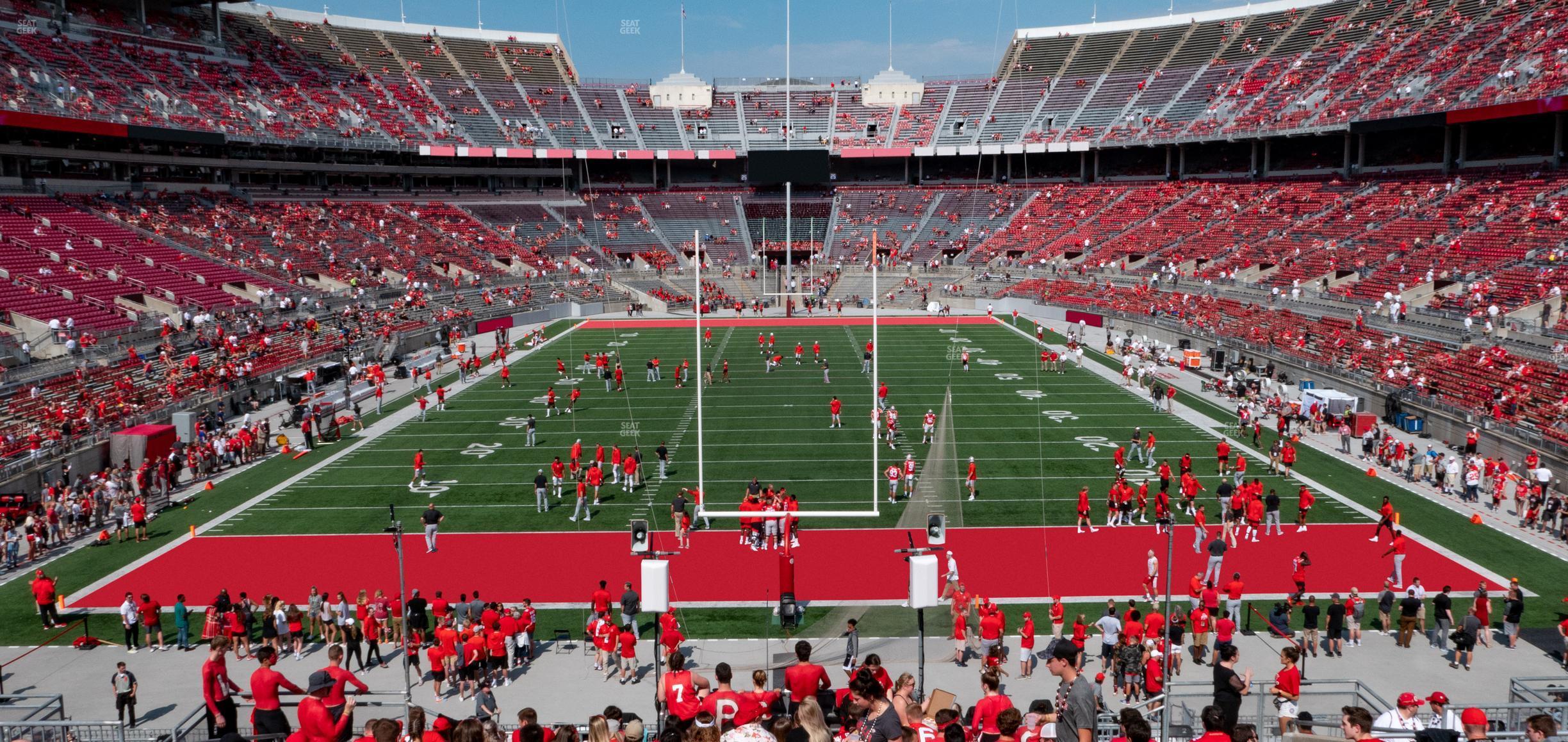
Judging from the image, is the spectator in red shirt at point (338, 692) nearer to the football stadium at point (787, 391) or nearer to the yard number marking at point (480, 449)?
the football stadium at point (787, 391)

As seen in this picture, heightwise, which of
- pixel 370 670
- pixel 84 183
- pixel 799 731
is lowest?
pixel 370 670

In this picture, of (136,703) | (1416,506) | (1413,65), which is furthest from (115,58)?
(1413,65)

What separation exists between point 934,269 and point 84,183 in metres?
40.6

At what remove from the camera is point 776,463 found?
22.0 m

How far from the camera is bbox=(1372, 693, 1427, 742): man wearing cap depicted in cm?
687

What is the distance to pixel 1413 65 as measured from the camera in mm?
46219

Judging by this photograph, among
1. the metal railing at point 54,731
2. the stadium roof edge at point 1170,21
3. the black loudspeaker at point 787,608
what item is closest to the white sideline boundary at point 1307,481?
the black loudspeaker at point 787,608

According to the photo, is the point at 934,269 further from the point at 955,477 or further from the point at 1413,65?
the point at 955,477

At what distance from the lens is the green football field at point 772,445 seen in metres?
18.9

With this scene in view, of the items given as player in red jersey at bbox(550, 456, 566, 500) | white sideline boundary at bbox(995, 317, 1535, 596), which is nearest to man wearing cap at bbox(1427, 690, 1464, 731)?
white sideline boundary at bbox(995, 317, 1535, 596)

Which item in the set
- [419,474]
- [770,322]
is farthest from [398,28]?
[419,474]

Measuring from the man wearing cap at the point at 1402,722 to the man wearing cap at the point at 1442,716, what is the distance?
0.98 ft

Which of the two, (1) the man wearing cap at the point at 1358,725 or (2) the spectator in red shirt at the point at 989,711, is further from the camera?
(2) the spectator in red shirt at the point at 989,711

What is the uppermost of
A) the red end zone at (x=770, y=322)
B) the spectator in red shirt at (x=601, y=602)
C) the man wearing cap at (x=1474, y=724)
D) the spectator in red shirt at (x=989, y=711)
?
the red end zone at (x=770, y=322)
